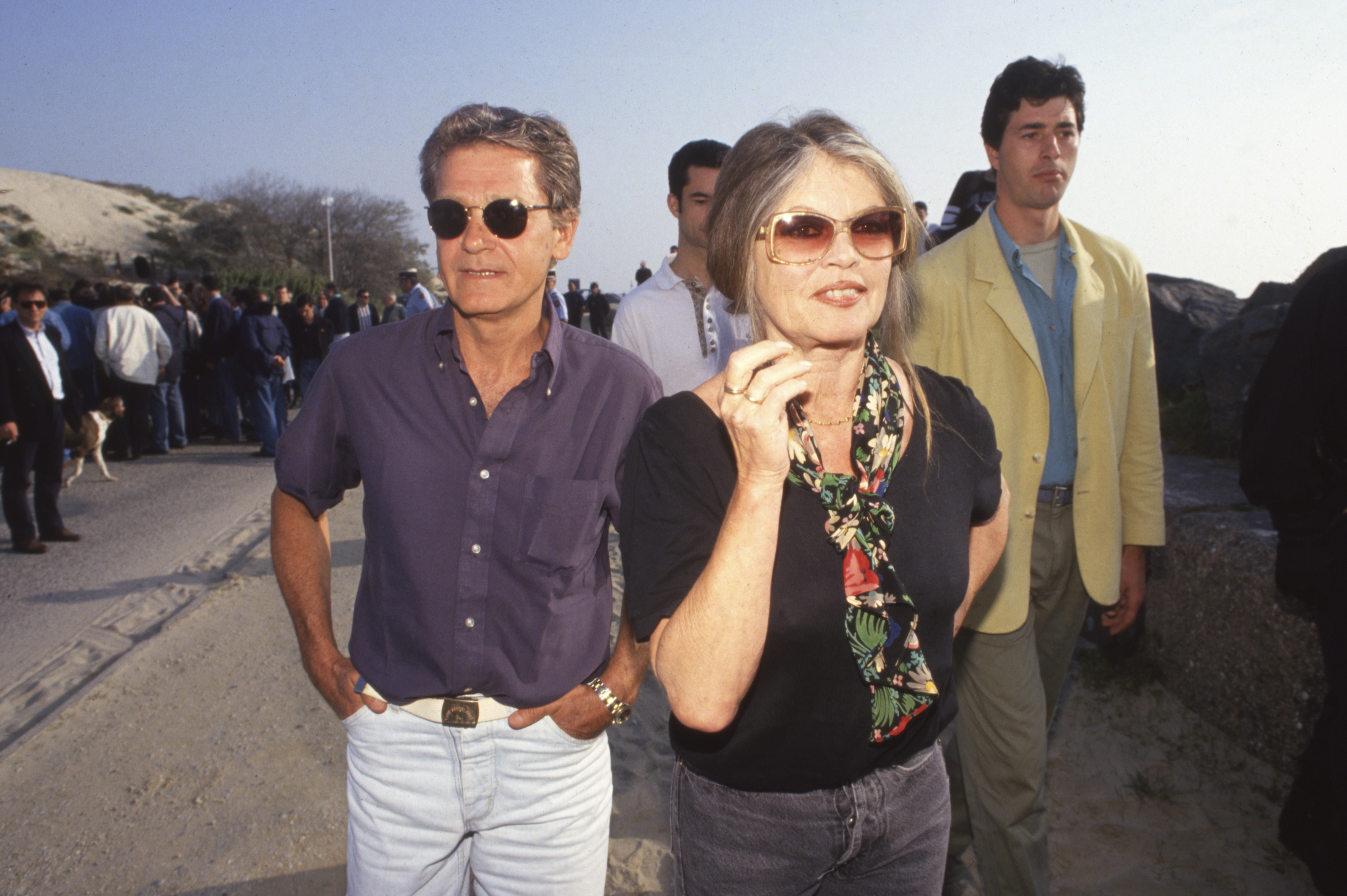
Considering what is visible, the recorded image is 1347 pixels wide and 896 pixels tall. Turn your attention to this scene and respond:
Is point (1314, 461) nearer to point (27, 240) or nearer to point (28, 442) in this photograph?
point (28, 442)

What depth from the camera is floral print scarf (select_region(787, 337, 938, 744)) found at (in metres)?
1.48

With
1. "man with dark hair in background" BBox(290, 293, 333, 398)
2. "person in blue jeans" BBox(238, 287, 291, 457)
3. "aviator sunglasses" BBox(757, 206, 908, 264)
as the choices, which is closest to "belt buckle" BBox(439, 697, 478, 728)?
"aviator sunglasses" BBox(757, 206, 908, 264)

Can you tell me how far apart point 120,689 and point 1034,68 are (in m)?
5.05

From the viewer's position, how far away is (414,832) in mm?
1810

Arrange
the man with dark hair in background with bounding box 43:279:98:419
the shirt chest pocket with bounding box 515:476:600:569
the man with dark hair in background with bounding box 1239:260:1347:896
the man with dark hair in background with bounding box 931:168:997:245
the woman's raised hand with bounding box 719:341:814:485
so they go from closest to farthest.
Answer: the woman's raised hand with bounding box 719:341:814:485
the shirt chest pocket with bounding box 515:476:600:569
the man with dark hair in background with bounding box 1239:260:1347:896
the man with dark hair in background with bounding box 931:168:997:245
the man with dark hair in background with bounding box 43:279:98:419

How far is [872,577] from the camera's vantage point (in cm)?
148

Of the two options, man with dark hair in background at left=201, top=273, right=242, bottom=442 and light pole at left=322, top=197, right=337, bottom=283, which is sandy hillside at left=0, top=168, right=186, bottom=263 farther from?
man with dark hair in background at left=201, top=273, right=242, bottom=442

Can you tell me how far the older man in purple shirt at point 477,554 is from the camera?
71.6 inches

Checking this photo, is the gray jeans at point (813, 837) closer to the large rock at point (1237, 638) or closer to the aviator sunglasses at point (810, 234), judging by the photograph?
the aviator sunglasses at point (810, 234)

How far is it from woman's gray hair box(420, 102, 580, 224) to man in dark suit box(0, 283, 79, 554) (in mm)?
Result: 6491

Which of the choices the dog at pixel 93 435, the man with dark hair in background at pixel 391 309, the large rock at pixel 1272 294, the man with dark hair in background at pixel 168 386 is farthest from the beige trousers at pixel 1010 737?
the man with dark hair in background at pixel 391 309

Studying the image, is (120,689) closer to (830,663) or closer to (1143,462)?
(830,663)

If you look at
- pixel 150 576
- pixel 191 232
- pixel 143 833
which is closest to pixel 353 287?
pixel 191 232

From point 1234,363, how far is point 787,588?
4.95 m
